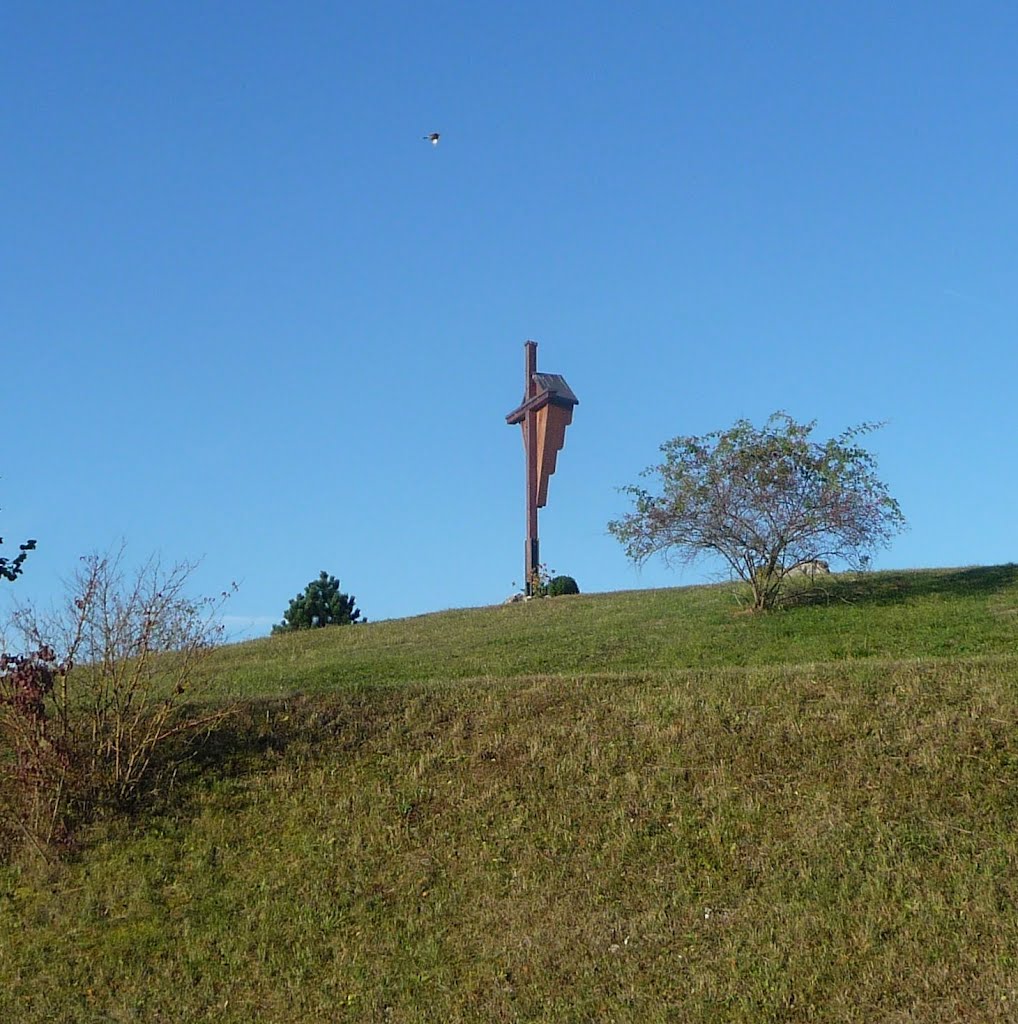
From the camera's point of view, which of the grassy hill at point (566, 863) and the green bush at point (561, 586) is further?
the green bush at point (561, 586)

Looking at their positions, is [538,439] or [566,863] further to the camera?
[538,439]

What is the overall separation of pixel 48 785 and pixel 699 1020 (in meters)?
8.92

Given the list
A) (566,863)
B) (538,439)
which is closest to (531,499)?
(538,439)

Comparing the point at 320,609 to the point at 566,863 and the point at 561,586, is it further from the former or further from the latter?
the point at 566,863

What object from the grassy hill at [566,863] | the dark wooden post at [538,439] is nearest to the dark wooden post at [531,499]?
the dark wooden post at [538,439]

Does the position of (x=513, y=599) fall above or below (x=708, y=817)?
above

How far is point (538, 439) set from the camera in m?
37.9

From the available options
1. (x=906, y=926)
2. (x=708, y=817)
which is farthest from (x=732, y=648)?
(x=906, y=926)

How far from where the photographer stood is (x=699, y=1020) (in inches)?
402

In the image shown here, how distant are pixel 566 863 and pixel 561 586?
2459 cm

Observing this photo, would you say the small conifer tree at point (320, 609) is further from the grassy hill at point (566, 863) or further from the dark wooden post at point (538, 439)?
the grassy hill at point (566, 863)

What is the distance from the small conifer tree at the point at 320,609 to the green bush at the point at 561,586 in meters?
5.87

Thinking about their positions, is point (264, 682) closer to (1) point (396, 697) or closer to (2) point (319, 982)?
(1) point (396, 697)

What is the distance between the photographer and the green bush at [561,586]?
1469 inches
